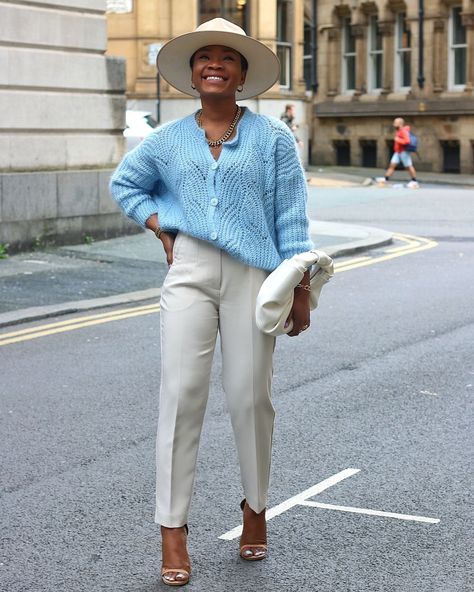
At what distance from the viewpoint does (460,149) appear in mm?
40031

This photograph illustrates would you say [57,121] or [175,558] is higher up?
[57,121]

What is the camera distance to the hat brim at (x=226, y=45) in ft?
17.0

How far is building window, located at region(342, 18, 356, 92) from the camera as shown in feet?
149

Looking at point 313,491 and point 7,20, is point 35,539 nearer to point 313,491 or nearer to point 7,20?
point 313,491

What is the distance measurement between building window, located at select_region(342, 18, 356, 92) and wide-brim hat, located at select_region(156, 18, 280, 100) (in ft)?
A: 132

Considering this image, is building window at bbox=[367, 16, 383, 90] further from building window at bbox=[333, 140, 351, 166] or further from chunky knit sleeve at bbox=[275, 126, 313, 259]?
chunky knit sleeve at bbox=[275, 126, 313, 259]

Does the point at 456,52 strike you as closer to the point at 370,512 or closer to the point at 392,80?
the point at 392,80

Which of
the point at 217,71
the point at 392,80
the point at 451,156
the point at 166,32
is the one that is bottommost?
the point at 451,156

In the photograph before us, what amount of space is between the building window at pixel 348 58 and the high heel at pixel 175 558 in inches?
1609

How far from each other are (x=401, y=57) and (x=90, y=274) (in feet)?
97.1

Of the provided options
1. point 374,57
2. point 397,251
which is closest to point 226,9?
point 374,57

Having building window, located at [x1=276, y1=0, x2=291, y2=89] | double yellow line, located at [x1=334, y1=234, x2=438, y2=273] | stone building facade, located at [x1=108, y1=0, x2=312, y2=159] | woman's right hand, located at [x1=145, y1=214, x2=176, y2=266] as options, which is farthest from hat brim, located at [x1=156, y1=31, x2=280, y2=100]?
building window, located at [x1=276, y1=0, x2=291, y2=89]

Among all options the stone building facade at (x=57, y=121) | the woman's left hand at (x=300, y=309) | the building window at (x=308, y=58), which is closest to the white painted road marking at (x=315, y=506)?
the woman's left hand at (x=300, y=309)

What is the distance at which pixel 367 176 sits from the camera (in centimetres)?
3766
